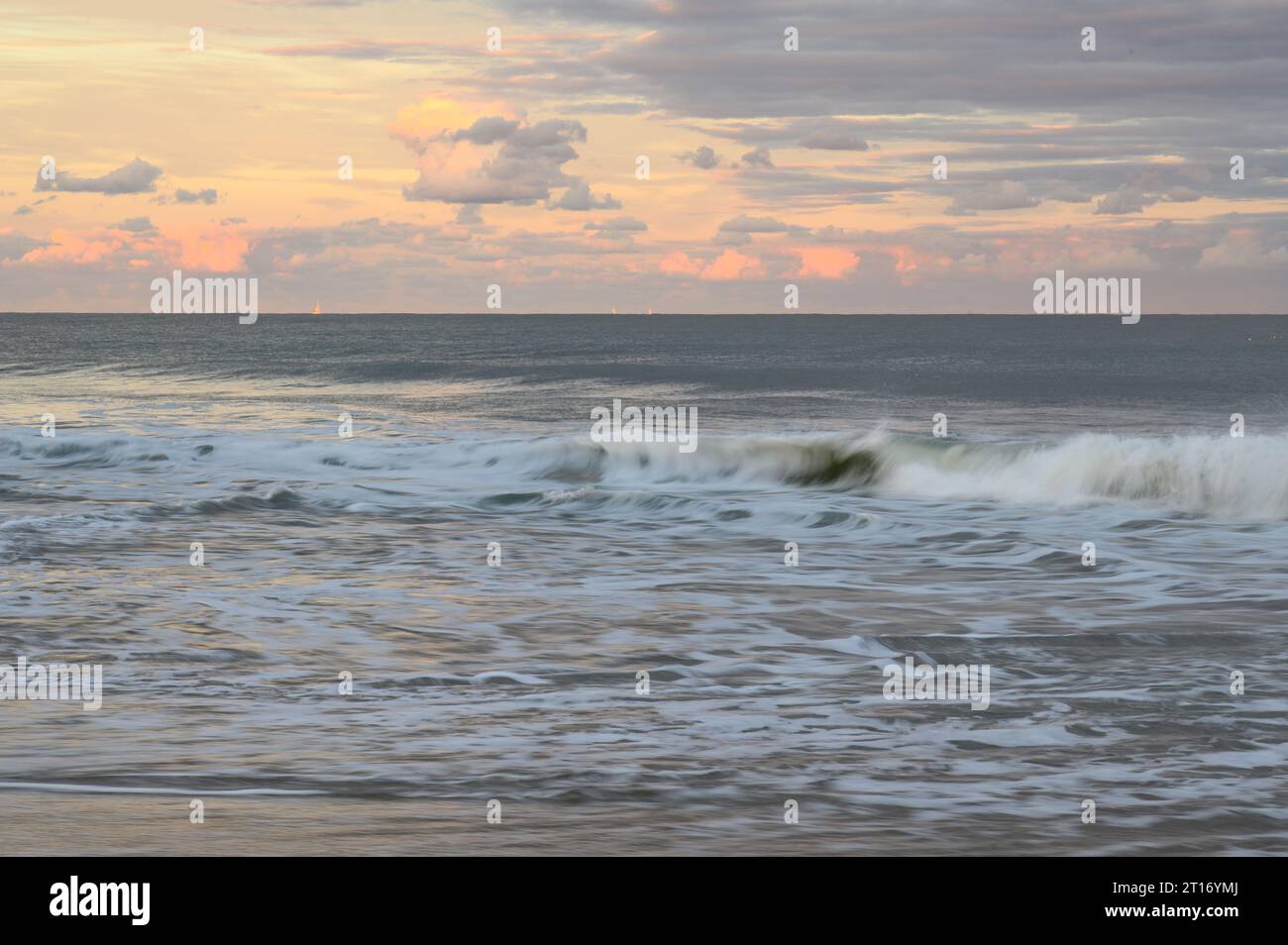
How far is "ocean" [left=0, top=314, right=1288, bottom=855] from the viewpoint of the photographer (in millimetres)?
6828

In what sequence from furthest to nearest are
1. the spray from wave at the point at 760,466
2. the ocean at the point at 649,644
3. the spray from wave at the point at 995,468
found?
the spray from wave at the point at 760,466 < the spray from wave at the point at 995,468 < the ocean at the point at 649,644

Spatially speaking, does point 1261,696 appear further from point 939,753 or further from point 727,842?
point 727,842

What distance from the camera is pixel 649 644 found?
11.4 metres

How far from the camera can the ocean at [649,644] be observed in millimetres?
6828

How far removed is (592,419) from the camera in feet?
145

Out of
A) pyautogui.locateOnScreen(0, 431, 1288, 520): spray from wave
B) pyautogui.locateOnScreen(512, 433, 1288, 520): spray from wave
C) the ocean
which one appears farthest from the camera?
pyautogui.locateOnScreen(0, 431, 1288, 520): spray from wave

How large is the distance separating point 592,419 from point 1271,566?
2942 centimetres

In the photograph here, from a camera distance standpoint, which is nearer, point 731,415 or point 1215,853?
point 1215,853

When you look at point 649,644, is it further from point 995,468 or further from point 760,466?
point 760,466

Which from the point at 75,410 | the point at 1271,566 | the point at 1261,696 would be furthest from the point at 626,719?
the point at 75,410

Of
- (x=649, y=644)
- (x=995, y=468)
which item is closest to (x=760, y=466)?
(x=995, y=468)

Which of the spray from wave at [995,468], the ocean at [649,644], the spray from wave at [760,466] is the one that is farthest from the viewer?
the spray from wave at [760,466]

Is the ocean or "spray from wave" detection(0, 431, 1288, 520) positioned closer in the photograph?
the ocean
